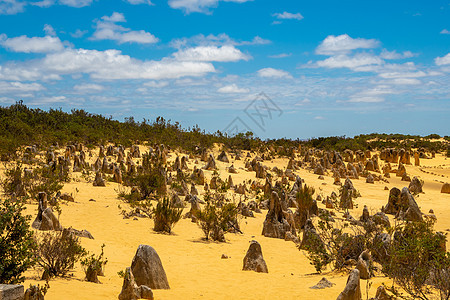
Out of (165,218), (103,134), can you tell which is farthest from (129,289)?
(103,134)

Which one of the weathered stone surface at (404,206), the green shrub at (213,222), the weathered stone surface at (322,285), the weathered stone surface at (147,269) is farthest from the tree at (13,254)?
the weathered stone surface at (404,206)

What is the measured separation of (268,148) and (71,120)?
61.3 feet

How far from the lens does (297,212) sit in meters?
14.1

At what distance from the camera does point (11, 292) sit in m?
3.93

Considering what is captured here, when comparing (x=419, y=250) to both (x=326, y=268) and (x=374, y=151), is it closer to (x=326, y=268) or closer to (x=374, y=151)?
(x=326, y=268)

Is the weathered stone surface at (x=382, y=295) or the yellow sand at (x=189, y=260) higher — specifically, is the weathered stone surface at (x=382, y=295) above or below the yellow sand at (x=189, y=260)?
above

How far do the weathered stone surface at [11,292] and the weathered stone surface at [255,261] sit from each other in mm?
5001

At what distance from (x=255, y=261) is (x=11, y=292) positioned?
5235 millimetres

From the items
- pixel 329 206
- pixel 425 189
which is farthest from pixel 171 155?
pixel 425 189

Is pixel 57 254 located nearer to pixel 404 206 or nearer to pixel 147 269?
pixel 147 269

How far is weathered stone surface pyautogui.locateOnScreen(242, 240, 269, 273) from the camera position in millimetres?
8242

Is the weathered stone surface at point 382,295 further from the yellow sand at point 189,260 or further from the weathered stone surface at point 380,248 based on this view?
Result: the weathered stone surface at point 380,248

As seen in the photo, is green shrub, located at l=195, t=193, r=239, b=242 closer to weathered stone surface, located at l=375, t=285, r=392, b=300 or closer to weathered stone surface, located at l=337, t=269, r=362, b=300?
weathered stone surface, located at l=337, t=269, r=362, b=300

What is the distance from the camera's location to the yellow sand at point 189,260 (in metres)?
6.38
